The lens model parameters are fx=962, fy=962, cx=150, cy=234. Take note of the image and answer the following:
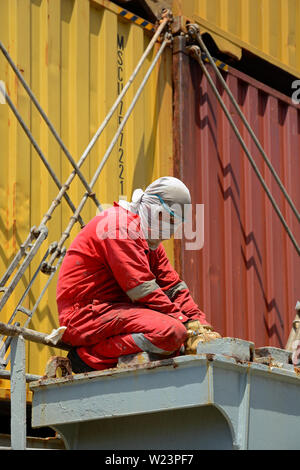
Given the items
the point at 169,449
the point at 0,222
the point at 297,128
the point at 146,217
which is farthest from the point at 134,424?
the point at 297,128

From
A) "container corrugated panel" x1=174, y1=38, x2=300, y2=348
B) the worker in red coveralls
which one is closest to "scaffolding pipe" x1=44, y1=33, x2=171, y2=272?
"container corrugated panel" x1=174, y1=38, x2=300, y2=348

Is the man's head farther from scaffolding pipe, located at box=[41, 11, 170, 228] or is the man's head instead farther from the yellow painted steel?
the yellow painted steel

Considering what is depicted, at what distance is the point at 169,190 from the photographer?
5176mm

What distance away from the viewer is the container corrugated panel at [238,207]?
894 centimetres

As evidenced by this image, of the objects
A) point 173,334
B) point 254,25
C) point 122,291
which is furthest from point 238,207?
point 173,334

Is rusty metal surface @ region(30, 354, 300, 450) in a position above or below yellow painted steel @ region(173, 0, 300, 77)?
below

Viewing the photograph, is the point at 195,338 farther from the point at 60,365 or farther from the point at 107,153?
the point at 107,153

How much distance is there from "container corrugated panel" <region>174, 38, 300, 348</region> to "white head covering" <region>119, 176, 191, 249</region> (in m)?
3.36

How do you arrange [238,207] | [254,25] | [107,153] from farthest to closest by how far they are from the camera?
[254,25], [238,207], [107,153]

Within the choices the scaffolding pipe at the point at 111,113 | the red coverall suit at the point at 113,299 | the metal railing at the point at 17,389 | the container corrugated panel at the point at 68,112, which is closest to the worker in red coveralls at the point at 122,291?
the red coverall suit at the point at 113,299

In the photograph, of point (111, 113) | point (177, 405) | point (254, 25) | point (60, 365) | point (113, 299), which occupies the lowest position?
point (177, 405)

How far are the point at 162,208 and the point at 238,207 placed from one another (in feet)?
14.5

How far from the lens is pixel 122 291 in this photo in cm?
510

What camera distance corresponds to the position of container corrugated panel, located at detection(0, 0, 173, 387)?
23.9ft
